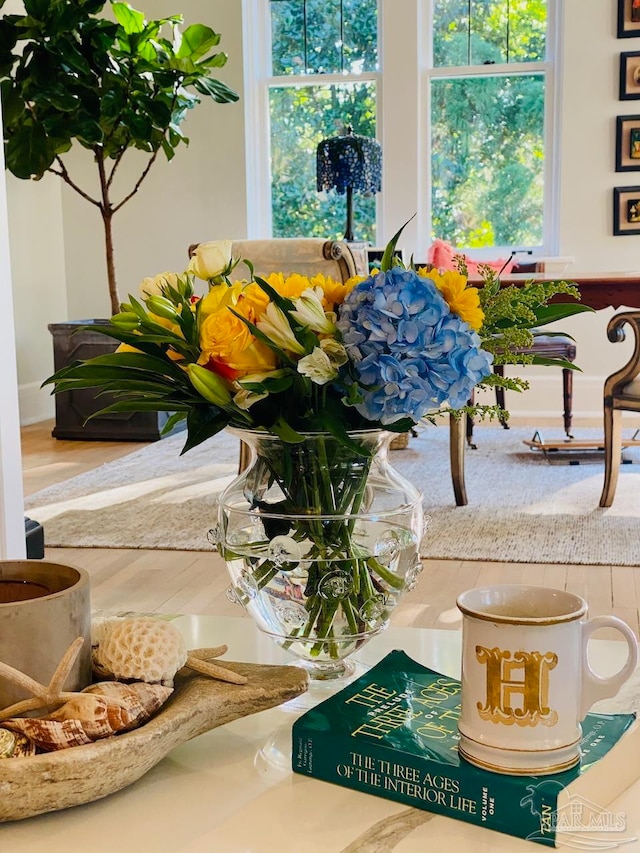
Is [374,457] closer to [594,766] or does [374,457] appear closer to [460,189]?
[594,766]

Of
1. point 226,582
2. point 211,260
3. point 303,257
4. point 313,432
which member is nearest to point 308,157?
point 303,257

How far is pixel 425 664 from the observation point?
107 centimetres

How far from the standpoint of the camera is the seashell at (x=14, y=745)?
0.72 metres

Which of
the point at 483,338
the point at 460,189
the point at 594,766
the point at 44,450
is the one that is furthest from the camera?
the point at 460,189

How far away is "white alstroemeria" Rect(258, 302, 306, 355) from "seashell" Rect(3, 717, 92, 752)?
32cm

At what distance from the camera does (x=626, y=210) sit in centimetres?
577

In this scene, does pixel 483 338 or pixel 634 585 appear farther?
pixel 634 585

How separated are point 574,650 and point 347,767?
19 centimetres

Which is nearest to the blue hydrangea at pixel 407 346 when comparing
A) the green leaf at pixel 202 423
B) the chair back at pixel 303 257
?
the green leaf at pixel 202 423

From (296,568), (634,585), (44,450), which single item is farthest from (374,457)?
(44,450)

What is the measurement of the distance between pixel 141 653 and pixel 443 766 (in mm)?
259

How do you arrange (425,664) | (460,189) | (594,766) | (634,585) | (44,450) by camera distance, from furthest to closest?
(460,189) < (44,450) < (634,585) < (425,664) < (594,766)

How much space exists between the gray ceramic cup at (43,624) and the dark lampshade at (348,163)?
4880mm

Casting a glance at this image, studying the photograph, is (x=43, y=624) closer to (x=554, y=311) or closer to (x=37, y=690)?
(x=37, y=690)
